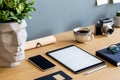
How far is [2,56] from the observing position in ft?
3.58

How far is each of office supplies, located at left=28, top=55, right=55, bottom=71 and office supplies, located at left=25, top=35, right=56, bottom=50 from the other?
3.4 inches

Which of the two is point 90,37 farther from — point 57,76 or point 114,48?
point 57,76

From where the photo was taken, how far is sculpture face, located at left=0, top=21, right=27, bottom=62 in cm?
101

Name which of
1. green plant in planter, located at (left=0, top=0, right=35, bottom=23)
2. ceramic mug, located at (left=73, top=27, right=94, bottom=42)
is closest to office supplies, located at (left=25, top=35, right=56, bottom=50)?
ceramic mug, located at (left=73, top=27, right=94, bottom=42)

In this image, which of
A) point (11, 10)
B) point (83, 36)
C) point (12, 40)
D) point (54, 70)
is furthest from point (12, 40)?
point (83, 36)

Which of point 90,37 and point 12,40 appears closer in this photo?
point 12,40

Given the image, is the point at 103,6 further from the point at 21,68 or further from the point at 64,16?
the point at 21,68

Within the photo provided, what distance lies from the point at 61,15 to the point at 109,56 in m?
0.42

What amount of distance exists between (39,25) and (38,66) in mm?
331

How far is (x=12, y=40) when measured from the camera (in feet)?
3.41

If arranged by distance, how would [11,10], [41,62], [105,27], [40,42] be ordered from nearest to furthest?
1. [11,10]
2. [41,62]
3. [40,42]
4. [105,27]

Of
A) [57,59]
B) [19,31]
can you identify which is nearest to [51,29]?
[57,59]

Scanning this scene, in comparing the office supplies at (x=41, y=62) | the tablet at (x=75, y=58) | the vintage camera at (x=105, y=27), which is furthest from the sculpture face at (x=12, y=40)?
the vintage camera at (x=105, y=27)

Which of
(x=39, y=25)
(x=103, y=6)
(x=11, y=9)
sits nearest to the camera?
(x=11, y=9)
